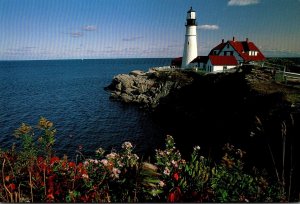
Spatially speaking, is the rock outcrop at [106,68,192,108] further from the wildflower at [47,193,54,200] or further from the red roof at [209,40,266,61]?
the wildflower at [47,193,54,200]

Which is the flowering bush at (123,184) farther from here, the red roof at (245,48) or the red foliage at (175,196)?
the red roof at (245,48)

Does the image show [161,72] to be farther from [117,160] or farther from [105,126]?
[117,160]

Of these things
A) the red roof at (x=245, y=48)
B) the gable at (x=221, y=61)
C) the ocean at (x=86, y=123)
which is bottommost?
the ocean at (x=86, y=123)

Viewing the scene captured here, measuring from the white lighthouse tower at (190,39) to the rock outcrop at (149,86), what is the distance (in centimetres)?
365

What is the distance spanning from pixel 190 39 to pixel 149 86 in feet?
35.9

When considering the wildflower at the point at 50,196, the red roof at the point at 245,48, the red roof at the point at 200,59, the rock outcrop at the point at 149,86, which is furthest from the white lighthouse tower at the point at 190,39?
the wildflower at the point at 50,196

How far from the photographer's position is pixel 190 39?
161 feet

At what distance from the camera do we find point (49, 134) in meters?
5.04

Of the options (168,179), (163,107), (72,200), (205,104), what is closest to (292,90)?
(205,104)

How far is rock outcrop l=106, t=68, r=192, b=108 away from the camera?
39.6 metres

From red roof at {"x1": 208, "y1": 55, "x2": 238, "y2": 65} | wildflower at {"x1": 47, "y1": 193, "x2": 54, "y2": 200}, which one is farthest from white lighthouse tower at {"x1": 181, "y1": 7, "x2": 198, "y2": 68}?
wildflower at {"x1": 47, "y1": 193, "x2": 54, "y2": 200}

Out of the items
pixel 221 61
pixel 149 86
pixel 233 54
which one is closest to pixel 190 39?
pixel 233 54

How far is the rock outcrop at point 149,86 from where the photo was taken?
130ft

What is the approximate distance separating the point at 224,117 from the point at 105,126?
12.7 meters
